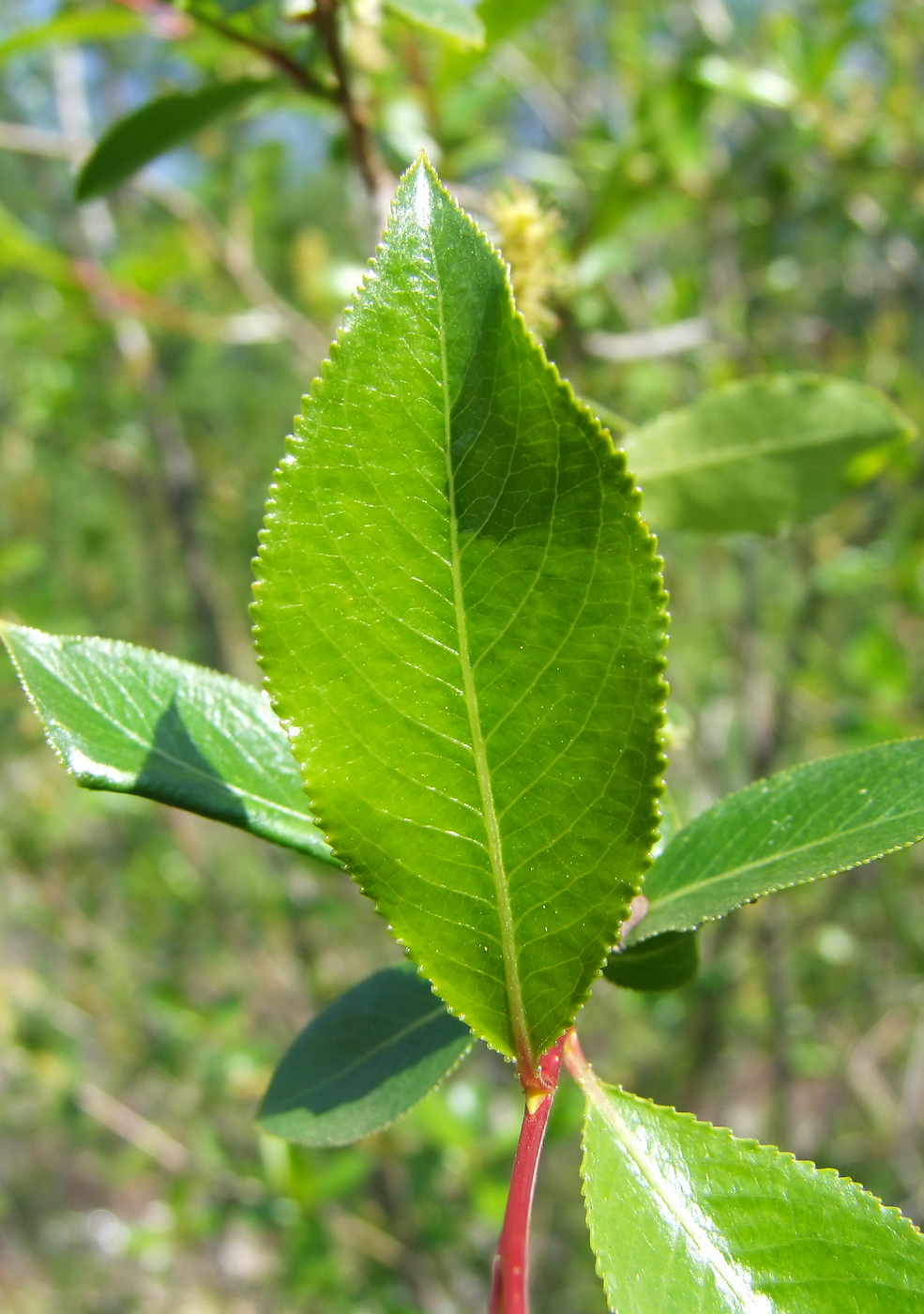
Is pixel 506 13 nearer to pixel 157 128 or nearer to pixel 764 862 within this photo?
pixel 157 128

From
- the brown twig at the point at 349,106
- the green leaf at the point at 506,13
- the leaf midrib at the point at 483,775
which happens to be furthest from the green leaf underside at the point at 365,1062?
the green leaf at the point at 506,13

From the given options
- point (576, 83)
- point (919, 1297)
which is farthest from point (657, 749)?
point (576, 83)

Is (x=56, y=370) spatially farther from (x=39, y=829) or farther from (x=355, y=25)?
(x=355, y=25)

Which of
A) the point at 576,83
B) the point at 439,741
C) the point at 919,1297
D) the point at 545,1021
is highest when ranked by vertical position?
the point at 576,83

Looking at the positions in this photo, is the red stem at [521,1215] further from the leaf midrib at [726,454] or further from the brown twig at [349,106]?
the brown twig at [349,106]

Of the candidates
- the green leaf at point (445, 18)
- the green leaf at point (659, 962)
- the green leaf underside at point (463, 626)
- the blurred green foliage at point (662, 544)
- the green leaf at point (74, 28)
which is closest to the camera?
the green leaf underside at point (463, 626)

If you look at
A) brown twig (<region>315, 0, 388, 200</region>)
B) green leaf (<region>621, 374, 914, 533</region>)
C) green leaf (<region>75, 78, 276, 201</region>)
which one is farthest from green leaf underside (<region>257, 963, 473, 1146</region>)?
green leaf (<region>75, 78, 276, 201</region>)

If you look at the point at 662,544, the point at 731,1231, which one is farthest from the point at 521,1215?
the point at 662,544

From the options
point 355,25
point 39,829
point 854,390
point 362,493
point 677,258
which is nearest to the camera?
point 362,493
